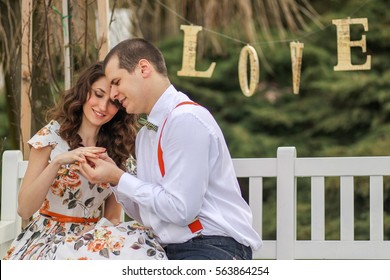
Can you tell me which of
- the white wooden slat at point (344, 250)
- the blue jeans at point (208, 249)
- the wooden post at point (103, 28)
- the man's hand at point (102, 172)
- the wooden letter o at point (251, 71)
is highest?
the wooden post at point (103, 28)

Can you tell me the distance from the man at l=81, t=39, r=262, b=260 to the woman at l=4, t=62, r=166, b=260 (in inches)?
4.7

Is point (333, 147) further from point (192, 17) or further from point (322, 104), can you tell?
point (192, 17)

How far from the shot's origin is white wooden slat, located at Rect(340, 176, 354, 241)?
10.4 ft

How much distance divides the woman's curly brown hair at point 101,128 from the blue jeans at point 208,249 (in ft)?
1.65

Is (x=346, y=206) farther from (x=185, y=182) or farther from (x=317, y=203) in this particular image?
(x=185, y=182)

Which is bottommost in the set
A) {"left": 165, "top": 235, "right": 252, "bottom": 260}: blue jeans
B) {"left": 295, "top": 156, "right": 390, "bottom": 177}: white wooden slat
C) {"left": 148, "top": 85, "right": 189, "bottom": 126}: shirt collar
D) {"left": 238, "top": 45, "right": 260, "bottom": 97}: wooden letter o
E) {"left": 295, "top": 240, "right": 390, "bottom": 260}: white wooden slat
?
{"left": 295, "top": 240, "right": 390, "bottom": 260}: white wooden slat

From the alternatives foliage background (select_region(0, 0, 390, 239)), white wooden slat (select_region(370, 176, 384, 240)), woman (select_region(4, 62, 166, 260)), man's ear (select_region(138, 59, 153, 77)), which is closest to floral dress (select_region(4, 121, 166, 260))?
woman (select_region(4, 62, 166, 260))

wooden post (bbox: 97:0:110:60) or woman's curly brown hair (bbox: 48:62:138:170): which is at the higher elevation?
wooden post (bbox: 97:0:110:60)

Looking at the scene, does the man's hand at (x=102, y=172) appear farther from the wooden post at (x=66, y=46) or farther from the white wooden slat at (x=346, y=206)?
the white wooden slat at (x=346, y=206)

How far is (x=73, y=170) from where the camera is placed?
2934 mm

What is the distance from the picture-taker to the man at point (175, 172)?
250cm

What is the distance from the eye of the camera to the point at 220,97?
319 inches

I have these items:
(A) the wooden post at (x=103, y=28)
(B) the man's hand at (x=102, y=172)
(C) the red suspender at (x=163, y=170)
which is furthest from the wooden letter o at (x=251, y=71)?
(B) the man's hand at (x=102, y=172)

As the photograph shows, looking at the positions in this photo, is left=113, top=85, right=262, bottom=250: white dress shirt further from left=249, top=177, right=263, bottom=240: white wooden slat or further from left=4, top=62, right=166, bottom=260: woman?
left=249, top=177, right=263, bottom=240: white wooden slat
